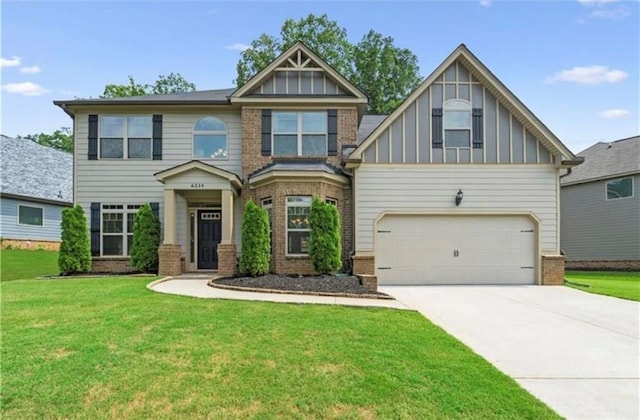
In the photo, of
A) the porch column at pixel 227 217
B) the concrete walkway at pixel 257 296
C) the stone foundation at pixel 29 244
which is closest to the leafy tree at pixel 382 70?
the porch column at pixel 227 217

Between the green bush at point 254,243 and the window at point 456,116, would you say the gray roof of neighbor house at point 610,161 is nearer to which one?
the window at point 456,116

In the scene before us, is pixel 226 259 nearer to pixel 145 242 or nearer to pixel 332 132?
pixel 145 242

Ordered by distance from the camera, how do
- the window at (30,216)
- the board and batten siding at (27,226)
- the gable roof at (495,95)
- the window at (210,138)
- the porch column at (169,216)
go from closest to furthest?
the gable roof at (495,95) → the porch column at (169,216) → the window at (210,138) → the board and batten siding at (27,226) → the window at (30,216)

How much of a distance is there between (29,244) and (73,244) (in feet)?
37.3

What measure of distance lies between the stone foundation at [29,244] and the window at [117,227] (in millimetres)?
9738

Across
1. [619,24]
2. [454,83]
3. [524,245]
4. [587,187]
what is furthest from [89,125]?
[587,187]

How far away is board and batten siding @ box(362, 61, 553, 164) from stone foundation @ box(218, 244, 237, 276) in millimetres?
5580

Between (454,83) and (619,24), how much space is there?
16.2ft

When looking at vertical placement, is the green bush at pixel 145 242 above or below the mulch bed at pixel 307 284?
above

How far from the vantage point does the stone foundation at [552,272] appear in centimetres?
1359

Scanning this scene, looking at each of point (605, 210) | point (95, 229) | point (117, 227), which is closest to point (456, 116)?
point (117, 227)

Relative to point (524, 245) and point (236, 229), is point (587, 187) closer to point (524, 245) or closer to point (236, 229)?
point (524, 245)

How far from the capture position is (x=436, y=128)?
45.3 ft

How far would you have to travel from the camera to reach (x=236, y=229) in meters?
15.1
